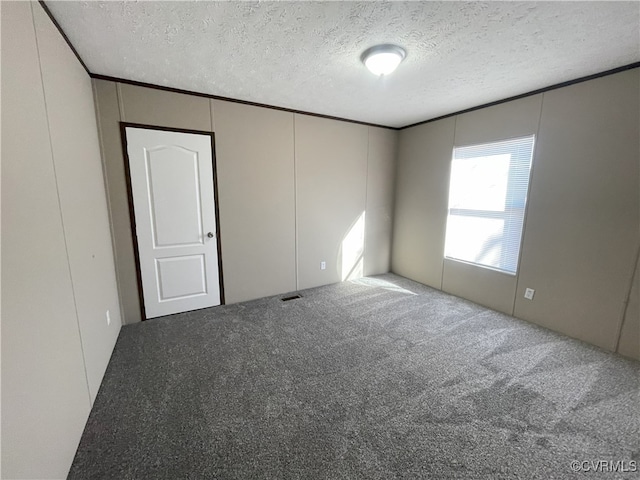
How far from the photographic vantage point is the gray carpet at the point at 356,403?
1385 mm

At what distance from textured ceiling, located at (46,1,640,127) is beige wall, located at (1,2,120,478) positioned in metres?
0.46

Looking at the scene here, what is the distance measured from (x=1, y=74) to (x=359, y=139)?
3.60 meters

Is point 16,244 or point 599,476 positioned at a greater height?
point 16,244

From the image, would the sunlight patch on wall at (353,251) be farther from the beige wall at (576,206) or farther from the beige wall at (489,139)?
the beige wall at (576,206)

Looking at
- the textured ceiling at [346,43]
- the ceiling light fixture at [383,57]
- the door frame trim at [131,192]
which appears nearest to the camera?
the textured ceiling at [346,43]

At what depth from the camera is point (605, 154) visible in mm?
2289

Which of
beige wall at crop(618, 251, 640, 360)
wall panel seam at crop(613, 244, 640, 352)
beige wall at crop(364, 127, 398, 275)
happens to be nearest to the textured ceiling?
beige wall at crop(364, 127, 398, 275)

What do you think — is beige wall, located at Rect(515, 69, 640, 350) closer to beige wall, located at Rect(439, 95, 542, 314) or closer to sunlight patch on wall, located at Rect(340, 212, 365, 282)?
beige wall, located at Rect(439, 95, 542, 314)

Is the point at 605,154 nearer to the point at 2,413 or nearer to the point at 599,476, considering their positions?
the point at 599,476

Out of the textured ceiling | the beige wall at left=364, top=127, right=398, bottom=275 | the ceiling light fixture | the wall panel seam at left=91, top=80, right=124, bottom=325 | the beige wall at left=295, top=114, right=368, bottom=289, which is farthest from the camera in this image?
the beige wall at left=364, top=127, right=398, bottom=275

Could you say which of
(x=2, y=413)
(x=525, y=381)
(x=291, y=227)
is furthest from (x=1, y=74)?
(x=525, y=381)

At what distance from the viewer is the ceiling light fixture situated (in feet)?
6.22

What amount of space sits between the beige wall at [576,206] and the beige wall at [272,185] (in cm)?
149

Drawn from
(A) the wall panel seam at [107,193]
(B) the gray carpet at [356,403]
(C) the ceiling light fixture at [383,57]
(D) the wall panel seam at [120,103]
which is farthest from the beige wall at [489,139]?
(A) the wall panel seam at [107,193]
